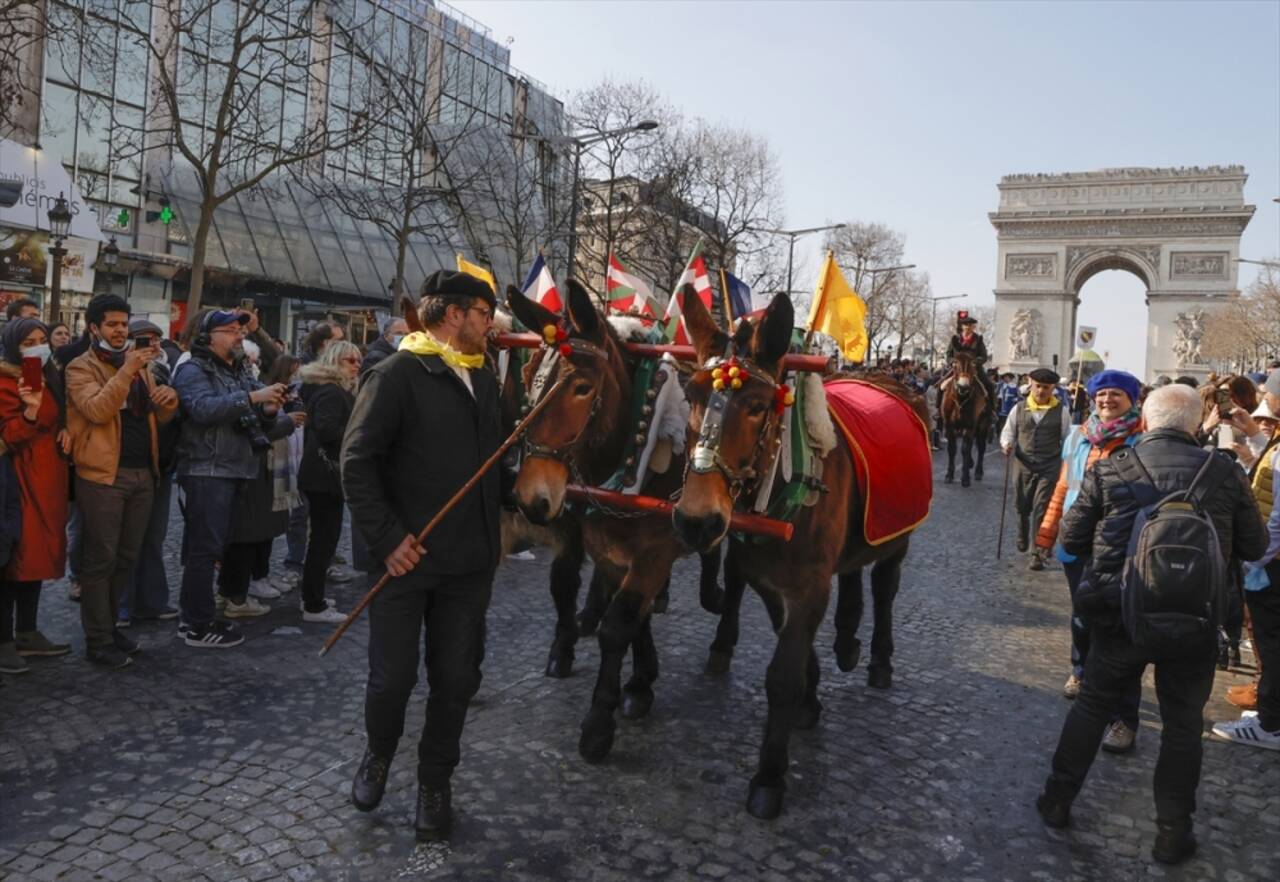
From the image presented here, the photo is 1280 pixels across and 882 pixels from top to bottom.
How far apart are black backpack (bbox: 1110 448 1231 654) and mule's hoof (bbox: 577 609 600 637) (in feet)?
11.2

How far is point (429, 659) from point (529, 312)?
5.14ft

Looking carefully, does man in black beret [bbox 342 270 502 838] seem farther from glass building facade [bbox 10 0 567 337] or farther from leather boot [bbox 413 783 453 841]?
glass building facade [bbox 10 0 567 337]

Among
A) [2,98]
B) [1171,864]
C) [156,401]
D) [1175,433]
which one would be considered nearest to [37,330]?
[156,401]

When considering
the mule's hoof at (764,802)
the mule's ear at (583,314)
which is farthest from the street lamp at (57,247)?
the mule's hoof at (764,802)

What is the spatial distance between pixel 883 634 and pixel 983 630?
1.84 m

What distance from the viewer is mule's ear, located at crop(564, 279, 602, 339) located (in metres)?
4.24

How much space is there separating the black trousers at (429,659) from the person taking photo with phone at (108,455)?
2.68 metres

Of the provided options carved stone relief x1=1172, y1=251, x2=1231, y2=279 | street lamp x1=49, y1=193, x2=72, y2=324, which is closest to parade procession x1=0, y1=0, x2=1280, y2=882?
street lamp x1=49, y1=193, x2=72, y2=324

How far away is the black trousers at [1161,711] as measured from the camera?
153 inches

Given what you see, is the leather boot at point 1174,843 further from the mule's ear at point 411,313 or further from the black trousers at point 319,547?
the black trousers at point 319,547

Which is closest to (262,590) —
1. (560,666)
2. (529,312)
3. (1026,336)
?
(560,666)


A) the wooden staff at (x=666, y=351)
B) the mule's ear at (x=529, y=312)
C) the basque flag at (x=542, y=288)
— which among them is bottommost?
the wooden staff at (x=666, y=351)

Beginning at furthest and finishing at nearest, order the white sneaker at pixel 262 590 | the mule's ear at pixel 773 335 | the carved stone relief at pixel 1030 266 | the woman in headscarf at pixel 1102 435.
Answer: the carved stone relief at pixel 1030 266 → the white sneaker at pixel 262 590 → the woman in headscarf at pixel 1102 435 → the mule's ear at pixel 773 335

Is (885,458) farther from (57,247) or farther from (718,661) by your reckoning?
(57,247)
